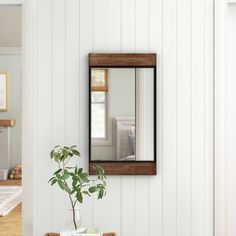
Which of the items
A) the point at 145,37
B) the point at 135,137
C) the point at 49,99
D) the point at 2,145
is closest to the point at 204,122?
the point at 135,137

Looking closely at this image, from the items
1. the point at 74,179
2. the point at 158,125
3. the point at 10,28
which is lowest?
the point at 74,179

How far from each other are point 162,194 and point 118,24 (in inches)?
40.7

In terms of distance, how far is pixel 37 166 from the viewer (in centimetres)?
271

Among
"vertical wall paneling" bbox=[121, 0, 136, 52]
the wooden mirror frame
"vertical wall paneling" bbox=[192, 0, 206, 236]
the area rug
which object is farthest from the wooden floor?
"vertical wall paneling" bbox=[121, 0, 136, 52]

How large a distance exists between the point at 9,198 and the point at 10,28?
236 centimetres

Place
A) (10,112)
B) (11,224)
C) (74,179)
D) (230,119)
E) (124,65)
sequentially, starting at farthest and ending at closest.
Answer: (10,112)
(11,224)
(230,119)
(124,65)
(74,179)

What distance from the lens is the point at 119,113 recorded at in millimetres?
2678

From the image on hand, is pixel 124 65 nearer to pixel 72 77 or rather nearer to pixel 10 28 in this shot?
pixel 72 77

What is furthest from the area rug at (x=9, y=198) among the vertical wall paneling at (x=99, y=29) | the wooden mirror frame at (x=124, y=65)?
the vertical wall paneling at (x=99, y=29)

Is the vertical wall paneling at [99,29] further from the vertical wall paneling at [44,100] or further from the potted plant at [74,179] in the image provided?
the potted plant at [74,179]

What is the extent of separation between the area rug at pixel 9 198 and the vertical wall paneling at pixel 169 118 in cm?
312

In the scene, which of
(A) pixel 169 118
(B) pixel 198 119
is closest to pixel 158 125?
Result: (A) pixel 169 118

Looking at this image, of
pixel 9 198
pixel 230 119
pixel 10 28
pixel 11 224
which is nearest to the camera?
pixel 230 119

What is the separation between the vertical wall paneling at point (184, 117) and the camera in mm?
2727
